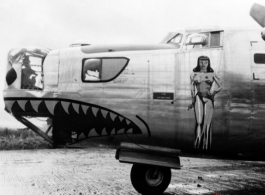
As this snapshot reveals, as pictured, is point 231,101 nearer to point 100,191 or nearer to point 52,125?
point 52,125

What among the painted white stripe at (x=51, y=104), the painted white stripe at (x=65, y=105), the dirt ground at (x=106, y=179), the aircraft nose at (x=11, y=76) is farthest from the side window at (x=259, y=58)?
the aircraft nose at (x=11, y=76)

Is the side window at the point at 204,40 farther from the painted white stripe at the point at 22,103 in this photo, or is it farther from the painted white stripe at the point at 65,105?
the painted white stripe at the point at 22,103

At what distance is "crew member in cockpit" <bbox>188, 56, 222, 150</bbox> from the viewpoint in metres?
7.04

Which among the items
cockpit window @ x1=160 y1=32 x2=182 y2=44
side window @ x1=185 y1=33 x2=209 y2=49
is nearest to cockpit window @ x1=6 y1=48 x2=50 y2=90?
cockpit window @ x1=160 y1=32 x2=182 y2=44

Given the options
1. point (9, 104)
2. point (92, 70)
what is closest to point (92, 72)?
point (92, 70)

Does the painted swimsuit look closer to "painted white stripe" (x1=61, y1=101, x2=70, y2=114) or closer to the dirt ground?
the dirt ground

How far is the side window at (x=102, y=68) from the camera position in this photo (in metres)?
7.21

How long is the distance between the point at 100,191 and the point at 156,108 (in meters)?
3.44

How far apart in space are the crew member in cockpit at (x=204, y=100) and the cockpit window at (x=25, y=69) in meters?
3.22

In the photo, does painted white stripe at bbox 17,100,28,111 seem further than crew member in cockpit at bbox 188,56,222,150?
Yes

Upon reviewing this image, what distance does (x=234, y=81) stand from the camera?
279 inches

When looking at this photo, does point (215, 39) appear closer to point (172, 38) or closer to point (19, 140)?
point (172, 38)

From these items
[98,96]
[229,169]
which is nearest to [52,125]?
[98,96]

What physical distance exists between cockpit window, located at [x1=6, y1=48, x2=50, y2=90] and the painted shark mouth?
330mm
